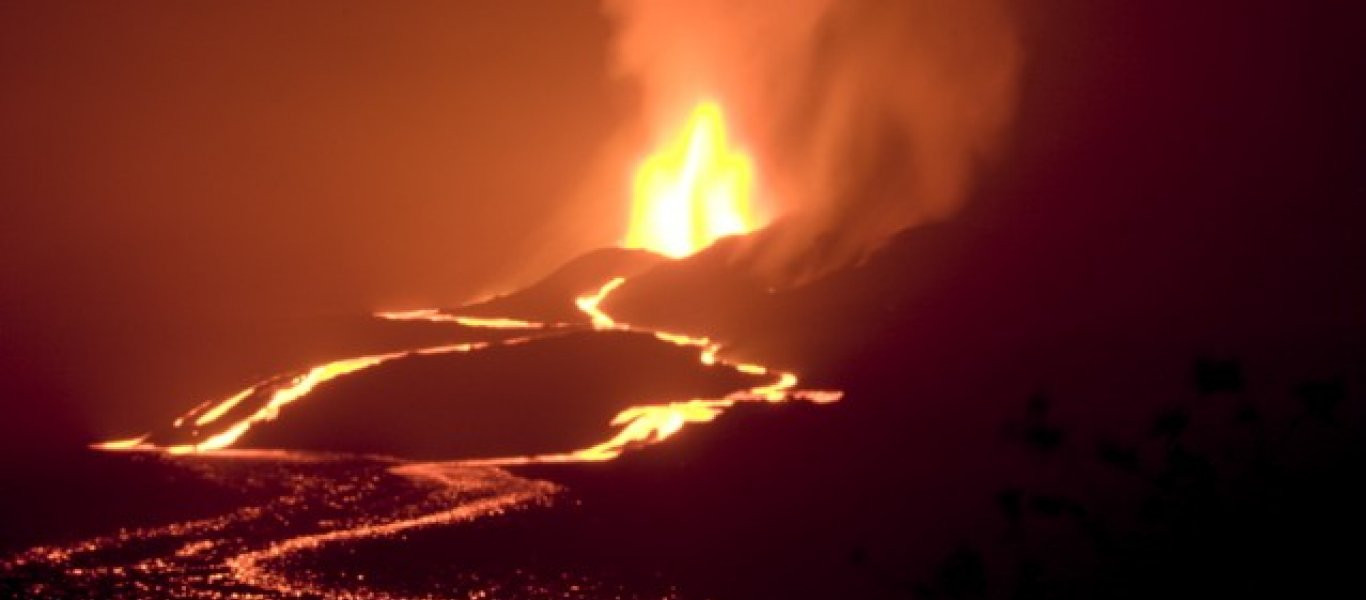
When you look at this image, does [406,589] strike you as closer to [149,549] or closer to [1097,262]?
[149,549]

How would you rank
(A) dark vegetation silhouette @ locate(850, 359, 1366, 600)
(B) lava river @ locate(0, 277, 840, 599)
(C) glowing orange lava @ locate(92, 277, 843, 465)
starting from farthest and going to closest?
(C) glowing orange lava @ locate(92, 277, 843, 465) → (B) lava river @ locate(0, 277, 840, 599) → (A) dark vegetation silhouette @ locate(850, 359, 1366, 600)

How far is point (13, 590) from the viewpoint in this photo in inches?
644

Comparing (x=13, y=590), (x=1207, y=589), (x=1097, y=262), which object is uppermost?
(x=1097, y=262)

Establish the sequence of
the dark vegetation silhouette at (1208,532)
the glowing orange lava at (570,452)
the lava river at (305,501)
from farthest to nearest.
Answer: the glowing orange lava at (570,452), the lava river at (305,501), the dark vegetation silhouette at (1208,532)

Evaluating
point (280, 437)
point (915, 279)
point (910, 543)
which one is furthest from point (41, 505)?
point (915, 279)

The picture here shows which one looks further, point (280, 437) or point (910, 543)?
point (280, 437)

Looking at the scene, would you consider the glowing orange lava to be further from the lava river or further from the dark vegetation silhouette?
the dark vegetation silhouette

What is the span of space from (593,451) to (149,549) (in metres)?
10.0

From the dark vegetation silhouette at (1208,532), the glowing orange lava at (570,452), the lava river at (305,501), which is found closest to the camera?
the dark vegetation silhouette at (1208,532)

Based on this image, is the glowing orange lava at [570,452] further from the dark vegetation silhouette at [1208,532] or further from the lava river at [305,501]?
the dark vegetation silhouette at [1208,532]

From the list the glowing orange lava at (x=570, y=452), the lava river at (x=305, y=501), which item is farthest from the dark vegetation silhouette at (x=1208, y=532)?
the glowing orange lava at (x=570, y=452)

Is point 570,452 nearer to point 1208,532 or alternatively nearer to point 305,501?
point 305,501

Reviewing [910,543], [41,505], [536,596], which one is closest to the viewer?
[536,596]

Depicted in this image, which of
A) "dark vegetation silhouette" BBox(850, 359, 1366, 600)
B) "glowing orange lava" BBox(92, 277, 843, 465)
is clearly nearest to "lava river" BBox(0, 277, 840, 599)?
"glowing orange lava" BBox(92, 277, 843, 465)
